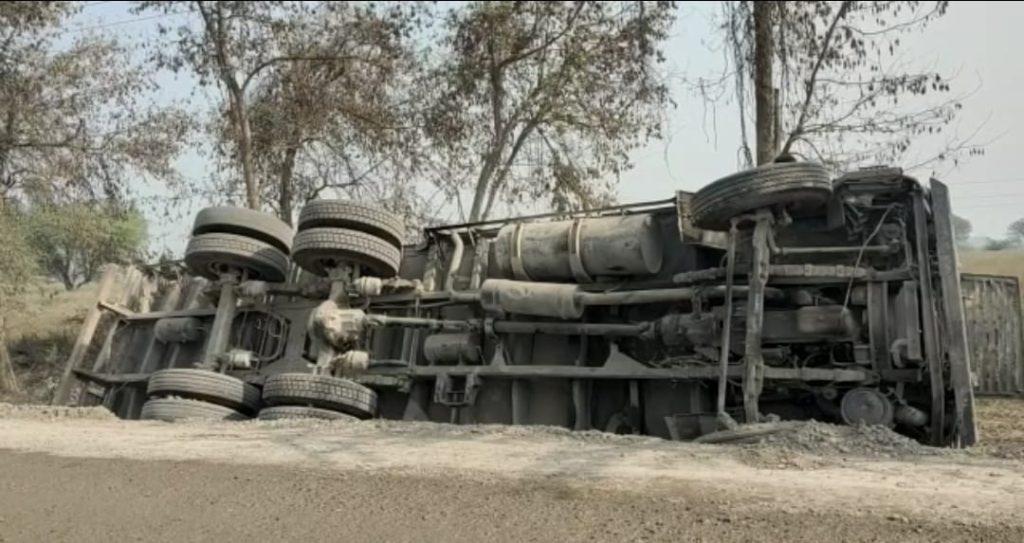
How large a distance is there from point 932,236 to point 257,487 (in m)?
4.64

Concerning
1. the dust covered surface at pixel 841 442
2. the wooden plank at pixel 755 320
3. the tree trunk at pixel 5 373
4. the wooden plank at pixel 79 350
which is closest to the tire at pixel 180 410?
the wooden plank at pixel 79 350

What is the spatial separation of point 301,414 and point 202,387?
1104 millimetres

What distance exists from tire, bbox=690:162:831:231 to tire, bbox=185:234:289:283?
15.1 ft

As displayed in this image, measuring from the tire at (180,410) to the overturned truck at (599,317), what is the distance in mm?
17

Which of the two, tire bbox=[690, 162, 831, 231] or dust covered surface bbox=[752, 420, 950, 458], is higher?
tire bbox=[690, 162, 831, 231]

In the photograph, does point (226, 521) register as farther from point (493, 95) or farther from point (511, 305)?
point (493, 95)

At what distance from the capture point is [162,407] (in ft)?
23.6

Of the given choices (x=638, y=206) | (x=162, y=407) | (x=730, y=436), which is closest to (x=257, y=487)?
(x=730, y=436)

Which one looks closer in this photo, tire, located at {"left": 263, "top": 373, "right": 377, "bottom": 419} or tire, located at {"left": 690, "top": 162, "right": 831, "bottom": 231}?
tire, located at {"left": 690, "top": 162, "right": 831, "bottom": 231}

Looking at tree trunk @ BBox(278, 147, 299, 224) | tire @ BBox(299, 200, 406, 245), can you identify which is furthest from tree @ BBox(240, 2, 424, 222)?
tire @ BBox(299, 200, 406, 245)

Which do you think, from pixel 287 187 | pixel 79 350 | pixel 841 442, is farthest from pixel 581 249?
pixel 287 187

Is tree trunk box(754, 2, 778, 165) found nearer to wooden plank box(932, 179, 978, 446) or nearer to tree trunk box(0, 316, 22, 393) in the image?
wooden plank box(932, 179, 978, 446)

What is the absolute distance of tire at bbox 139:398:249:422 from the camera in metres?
7.12

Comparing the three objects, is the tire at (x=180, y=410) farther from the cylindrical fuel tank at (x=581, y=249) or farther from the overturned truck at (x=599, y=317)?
the cylindrical fuel tank at (x=581, y=249)
